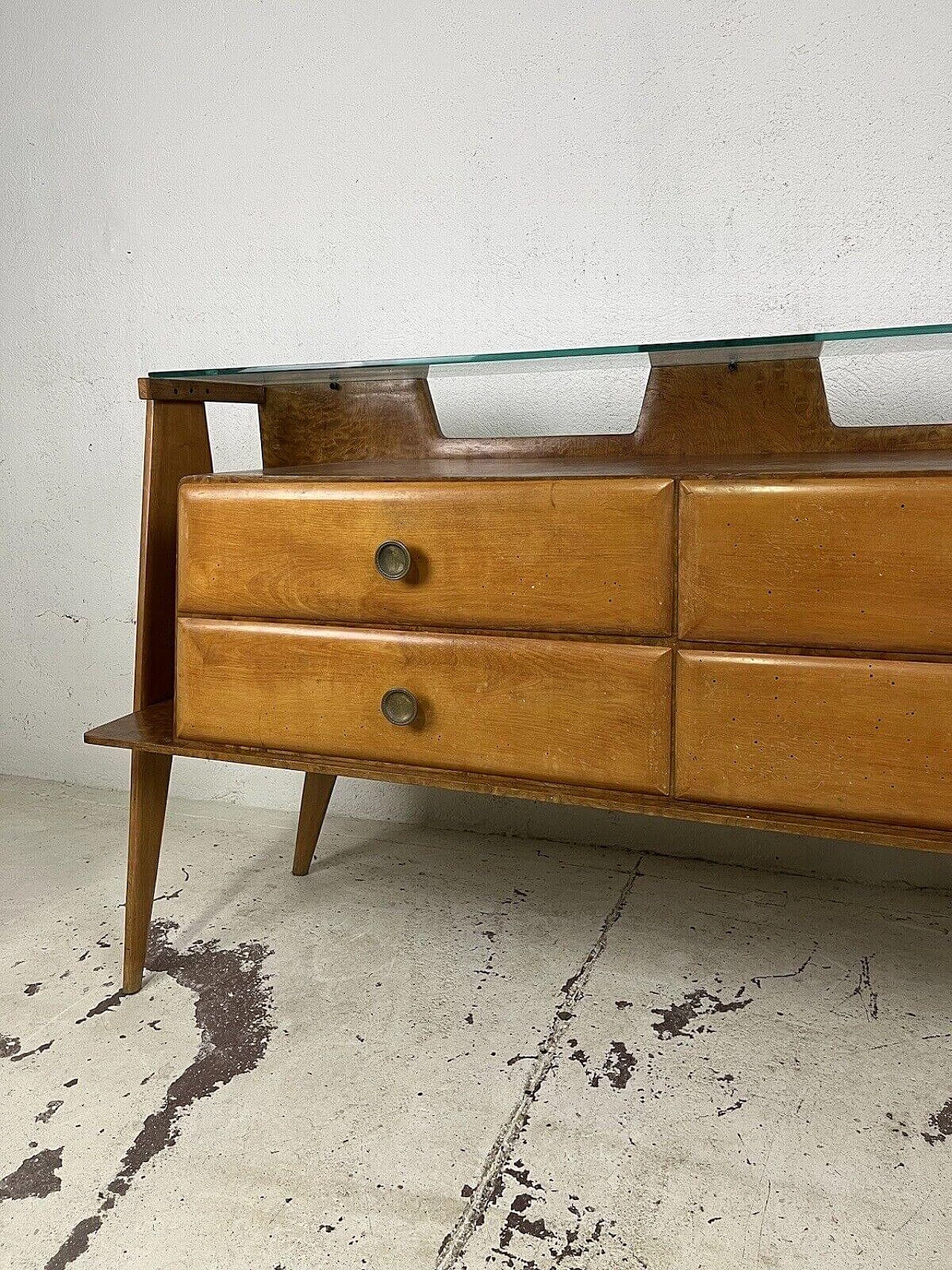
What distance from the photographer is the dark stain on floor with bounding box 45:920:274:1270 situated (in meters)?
1.01

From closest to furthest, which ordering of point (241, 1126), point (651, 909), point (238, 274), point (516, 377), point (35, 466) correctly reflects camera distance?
point (241, 1126), point (651, 909), point (516, 377), point (238, 274), point (35, 466)

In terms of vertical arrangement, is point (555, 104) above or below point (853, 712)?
above

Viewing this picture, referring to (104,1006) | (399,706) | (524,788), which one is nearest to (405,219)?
(399,706)

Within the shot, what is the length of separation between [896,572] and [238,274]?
A: 1.43 meters

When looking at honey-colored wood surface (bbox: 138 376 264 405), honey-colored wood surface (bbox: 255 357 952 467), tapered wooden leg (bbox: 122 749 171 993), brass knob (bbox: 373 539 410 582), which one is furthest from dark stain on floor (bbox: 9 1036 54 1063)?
honey-colored wood surface (bbox: 255 357 952 467)

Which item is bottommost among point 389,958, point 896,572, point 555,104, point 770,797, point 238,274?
point 389,958

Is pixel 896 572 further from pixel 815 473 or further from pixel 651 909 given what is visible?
pixel 651 909

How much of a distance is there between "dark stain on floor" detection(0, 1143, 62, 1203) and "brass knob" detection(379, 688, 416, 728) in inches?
21.7

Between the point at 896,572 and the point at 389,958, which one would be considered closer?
the point at 896,572

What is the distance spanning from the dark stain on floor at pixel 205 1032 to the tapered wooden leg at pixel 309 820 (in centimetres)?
24

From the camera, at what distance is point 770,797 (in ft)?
3.44

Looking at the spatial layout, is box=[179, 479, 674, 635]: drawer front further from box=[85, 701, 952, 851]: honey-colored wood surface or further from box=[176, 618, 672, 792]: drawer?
box=[85, 701, 952, 851]: honey-colored wood surface

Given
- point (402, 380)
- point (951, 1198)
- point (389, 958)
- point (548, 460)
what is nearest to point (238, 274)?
point (402, 380)

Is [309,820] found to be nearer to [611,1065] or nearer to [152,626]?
[152,626]
